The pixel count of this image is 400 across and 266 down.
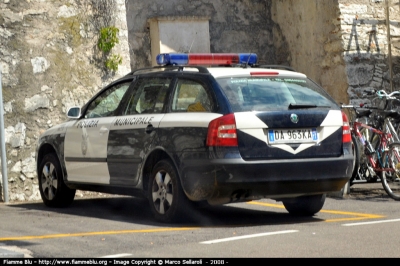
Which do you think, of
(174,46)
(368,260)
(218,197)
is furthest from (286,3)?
(368,260)

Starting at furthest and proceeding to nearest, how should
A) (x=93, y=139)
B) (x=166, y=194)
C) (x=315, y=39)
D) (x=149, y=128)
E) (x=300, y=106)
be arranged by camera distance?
(x=315, y=39), (x=93, y=139), (x=149, y=128), (x=166, y=194), (x=300, y=106)

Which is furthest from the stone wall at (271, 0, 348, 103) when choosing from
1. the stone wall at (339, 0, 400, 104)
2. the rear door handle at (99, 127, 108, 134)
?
the rear door handle at (99, 127, 108, 134)

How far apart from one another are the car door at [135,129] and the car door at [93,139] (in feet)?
0.60

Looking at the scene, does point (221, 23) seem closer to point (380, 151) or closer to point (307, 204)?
point (380, 151)

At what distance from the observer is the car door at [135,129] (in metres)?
9.81

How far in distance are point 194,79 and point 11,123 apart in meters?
4.15

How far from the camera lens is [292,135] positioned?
9.19 metres

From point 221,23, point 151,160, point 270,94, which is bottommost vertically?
point 151,160

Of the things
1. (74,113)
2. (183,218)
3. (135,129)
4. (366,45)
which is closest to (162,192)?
(183,218)

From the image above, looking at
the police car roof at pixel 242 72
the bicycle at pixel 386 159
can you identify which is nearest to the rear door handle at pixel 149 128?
the police car roof at pixel 242 72

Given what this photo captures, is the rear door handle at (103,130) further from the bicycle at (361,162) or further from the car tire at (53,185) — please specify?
the bicycle at (361,162)

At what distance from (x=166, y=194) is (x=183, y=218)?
30cm

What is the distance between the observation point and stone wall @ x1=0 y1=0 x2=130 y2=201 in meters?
12.9

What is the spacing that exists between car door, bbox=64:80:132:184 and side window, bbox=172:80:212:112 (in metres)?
1.03
